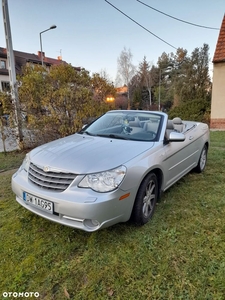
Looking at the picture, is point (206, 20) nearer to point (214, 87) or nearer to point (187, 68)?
point (214, 87)

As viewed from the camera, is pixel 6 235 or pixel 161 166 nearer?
pixel 6 235

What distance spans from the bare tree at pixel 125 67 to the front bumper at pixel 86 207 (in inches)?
1372

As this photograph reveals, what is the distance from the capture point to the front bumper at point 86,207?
1885mm

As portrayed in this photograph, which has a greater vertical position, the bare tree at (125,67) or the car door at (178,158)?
the bare tree at (125,67)

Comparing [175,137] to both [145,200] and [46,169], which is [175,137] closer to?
[145,200]

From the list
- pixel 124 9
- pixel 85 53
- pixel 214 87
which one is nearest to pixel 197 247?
pixel 124 9

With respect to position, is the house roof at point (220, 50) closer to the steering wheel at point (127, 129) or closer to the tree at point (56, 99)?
the tree at point (56, 99)

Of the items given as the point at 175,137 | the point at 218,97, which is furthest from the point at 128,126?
the point at 218,97

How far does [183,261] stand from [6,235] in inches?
75.1

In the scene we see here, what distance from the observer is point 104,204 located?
6.23 feet

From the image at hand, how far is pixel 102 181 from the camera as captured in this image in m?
2.00

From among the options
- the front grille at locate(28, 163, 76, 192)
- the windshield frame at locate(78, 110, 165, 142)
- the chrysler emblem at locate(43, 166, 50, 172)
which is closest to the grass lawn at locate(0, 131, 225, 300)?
the front grille at locate(28, 163, 76, 192)

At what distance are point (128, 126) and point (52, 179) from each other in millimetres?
1549

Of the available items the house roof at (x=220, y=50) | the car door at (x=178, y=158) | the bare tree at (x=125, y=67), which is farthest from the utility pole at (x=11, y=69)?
the bare tree at (x=125, y=67)
